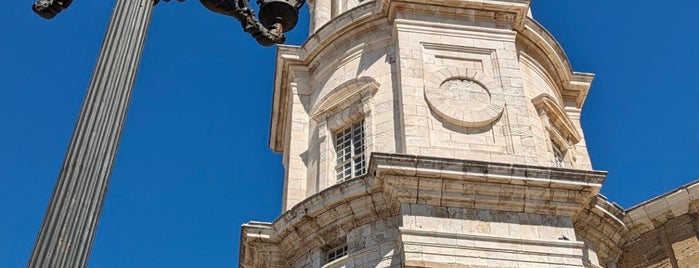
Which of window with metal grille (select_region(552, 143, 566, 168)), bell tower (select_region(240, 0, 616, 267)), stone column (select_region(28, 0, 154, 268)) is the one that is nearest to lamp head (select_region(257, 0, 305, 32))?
stone column (select_region(28, 0, 154, 268))

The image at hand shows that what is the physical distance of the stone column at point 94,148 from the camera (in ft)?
17.3

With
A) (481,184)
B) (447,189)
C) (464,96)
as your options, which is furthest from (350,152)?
(481,184)

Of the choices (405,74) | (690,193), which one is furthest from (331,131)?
(690,193)

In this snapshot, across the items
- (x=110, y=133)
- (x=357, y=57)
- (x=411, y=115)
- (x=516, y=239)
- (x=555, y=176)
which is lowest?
(x=110, y=133)

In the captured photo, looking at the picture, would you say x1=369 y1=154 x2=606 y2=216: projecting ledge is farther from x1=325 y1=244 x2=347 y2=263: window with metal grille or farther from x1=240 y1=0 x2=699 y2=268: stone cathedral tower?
x1=325 y1=244 x2=347 y2=263: window with metal grille

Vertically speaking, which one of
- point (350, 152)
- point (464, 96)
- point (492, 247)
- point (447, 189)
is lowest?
point (492, 247)

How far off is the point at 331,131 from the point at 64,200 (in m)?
15.6

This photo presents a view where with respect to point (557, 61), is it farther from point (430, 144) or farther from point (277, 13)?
point (277, 13)

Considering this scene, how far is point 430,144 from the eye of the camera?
18.5 meters

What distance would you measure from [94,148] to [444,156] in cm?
1303

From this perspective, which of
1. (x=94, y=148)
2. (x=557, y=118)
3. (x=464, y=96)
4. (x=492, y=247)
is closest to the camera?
(x=94, y=148)

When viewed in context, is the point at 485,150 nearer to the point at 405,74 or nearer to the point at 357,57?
the point at 405,74

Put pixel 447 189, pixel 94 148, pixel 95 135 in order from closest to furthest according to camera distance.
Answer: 1. pixel 94 148
2. pixel 95 135
3. pixel 447 189

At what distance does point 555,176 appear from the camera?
17375 millimetres
